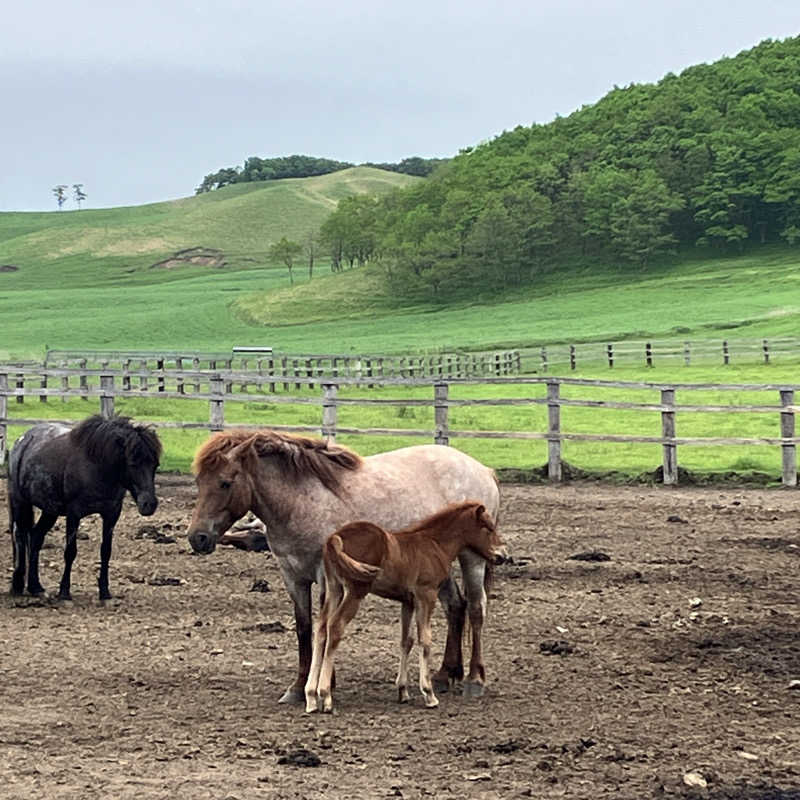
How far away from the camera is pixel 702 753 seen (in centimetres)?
645

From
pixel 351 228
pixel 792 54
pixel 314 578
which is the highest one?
pixel 792 54

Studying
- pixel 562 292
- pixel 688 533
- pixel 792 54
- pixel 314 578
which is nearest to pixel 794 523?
pixel 688 533

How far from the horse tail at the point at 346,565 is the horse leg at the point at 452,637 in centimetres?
82

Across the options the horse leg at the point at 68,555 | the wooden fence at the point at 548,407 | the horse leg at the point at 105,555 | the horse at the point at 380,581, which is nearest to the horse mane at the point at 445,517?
the horse at the point at 380,581

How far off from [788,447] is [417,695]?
1062 cm

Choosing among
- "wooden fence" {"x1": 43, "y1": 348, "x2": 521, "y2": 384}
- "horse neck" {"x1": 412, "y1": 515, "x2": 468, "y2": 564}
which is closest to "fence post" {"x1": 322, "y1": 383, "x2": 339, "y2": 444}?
"horse neck" {"x1": 412, "y1": 515, "x2": 468, "y2": 564}

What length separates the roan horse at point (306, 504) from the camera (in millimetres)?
7754

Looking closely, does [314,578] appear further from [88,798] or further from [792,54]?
[792,54]

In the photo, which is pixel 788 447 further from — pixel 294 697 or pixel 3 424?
pixel 3 424

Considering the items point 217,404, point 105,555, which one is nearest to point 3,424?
point 217,404

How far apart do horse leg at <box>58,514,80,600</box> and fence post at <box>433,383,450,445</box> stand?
8119 mm

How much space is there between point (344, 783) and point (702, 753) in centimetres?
170

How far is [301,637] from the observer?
7719 millimetres

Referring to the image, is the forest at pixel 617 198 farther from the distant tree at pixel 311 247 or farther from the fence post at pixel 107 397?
the fence post at pixel 107 397
